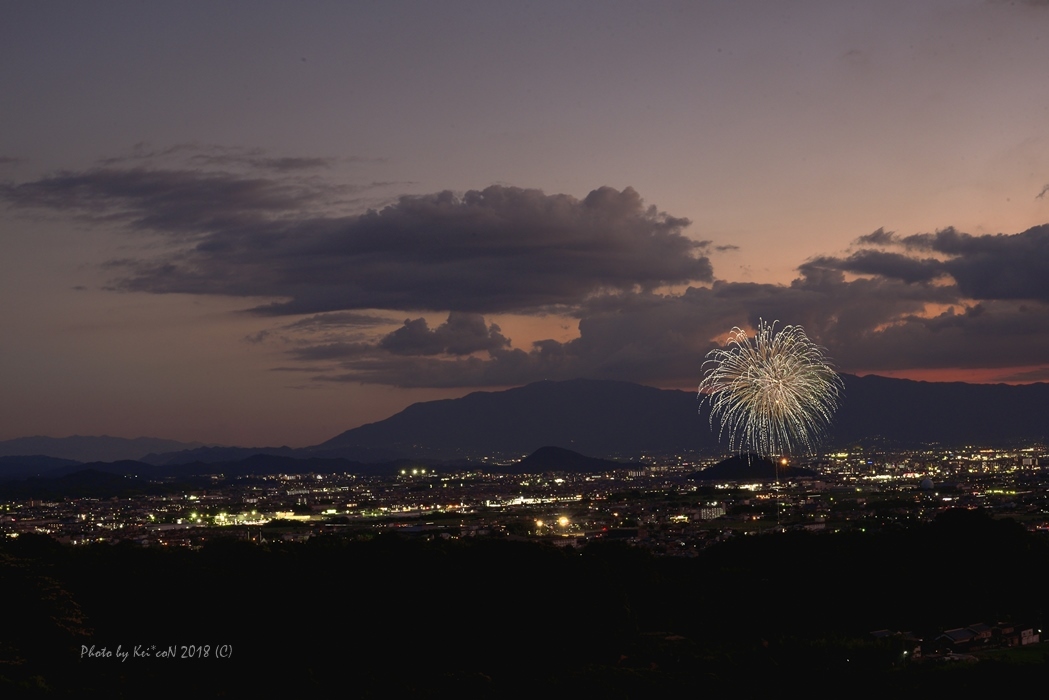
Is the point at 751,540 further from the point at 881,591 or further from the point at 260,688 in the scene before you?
the point at 260,688

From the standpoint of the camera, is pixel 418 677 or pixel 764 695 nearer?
pixel 764 695

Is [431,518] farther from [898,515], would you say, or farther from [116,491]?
[116,491]

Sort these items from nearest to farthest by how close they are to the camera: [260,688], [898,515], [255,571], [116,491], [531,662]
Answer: [260,688], [531,662], [255,571], [898,515], [116,491]

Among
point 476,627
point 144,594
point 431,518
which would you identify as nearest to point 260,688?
point 476,627

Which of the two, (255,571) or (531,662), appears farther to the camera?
(255,571)

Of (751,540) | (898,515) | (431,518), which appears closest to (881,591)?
(751,540)

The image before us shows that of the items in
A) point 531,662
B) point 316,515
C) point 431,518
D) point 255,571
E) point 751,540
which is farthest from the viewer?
point 316,515

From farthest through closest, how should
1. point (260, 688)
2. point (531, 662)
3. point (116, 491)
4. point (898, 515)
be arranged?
point (116, 491) < point (898, 515) < point (531, 662) < point (260, 688)
